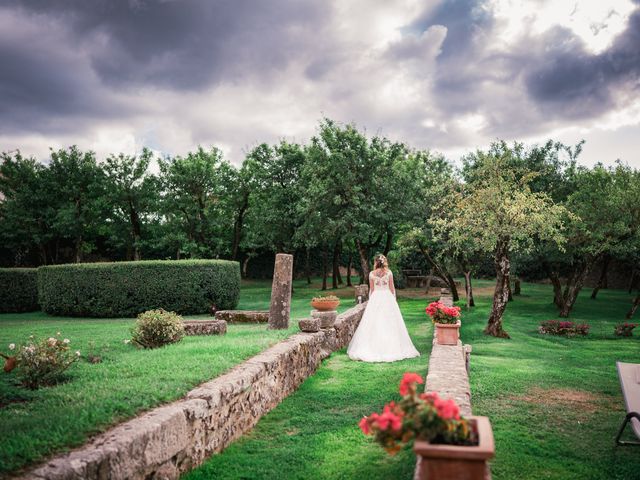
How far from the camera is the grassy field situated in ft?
15.3

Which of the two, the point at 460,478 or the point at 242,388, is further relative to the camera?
the point at 242,388

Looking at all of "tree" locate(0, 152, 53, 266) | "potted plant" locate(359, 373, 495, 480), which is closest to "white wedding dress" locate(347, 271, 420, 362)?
"potted plant" locate(359, 373, 495, 480)

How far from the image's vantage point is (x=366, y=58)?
1288 centimetres

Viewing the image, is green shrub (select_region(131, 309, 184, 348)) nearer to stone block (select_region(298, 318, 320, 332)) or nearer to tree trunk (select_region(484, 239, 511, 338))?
stone block (select_region(298, 318, 320, 332))

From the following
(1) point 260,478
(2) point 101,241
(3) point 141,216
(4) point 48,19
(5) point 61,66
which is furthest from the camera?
(2) point 101,241

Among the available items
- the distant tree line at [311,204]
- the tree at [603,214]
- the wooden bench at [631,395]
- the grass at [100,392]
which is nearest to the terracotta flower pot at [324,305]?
the grass at [100,392]

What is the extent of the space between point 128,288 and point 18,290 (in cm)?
663

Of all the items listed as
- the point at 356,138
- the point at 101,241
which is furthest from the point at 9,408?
the point at 101,241

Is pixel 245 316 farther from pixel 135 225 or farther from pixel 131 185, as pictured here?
pixel 131 185

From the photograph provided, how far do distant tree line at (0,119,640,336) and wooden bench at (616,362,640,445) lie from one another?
901cm

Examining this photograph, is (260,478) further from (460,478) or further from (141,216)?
(141,216)

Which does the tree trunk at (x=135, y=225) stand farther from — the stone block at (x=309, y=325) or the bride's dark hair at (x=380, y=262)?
the bride's dark hair at (x=380, y=262)

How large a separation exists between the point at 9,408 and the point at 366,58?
1194cm

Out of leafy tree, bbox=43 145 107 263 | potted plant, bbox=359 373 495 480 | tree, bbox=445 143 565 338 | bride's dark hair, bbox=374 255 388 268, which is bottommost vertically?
potted plant, bbox=359 373 495 480
